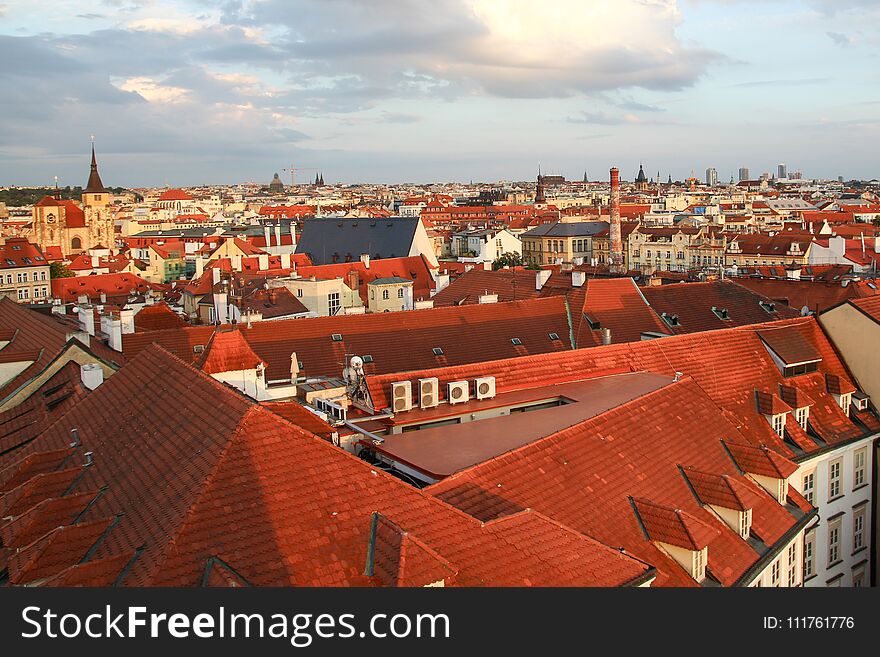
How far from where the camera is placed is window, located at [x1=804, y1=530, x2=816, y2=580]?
80.1 ft

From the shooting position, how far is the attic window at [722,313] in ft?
128

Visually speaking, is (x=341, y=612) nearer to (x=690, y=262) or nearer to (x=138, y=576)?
(x=138, y=576)

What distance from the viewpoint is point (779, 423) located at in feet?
86.5

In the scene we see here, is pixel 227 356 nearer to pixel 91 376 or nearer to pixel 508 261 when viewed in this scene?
pixel 91 376

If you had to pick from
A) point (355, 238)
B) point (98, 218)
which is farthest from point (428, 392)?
point (98, 218)

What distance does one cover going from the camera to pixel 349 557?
12.1 metres

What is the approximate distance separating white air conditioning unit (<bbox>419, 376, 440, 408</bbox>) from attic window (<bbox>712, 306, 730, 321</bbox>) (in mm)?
20066

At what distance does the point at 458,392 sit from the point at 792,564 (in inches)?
353

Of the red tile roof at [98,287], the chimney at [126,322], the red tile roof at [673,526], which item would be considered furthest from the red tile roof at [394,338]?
the red tile roof at [98,287]

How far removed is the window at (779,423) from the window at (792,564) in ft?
21.2

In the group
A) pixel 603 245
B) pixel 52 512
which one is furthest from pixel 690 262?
pixel 52 512

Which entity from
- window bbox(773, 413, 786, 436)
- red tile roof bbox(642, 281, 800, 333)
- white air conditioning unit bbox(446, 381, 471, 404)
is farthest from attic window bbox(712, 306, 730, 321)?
white air conditioning unit bbox(446, 381, 471, 404)

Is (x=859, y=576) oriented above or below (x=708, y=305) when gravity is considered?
below

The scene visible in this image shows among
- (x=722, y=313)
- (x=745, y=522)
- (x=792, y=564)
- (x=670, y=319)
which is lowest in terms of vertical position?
(x=792, y=564)
